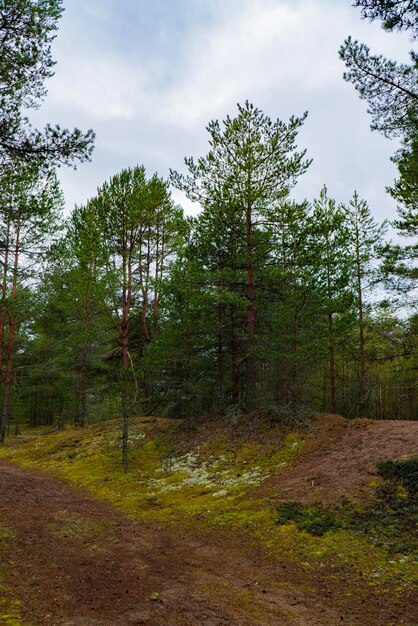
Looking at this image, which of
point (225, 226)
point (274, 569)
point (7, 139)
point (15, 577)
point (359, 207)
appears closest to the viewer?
point (15, 577)

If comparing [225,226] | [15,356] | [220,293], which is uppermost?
[225,226]

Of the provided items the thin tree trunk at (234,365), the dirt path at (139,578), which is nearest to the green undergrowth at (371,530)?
the dirt path at (139,578)

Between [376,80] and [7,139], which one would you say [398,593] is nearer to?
[376,80]

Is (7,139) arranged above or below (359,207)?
below

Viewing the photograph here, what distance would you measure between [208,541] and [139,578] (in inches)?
86.2

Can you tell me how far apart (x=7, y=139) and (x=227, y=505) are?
32.3 feet

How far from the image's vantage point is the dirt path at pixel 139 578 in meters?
4.57

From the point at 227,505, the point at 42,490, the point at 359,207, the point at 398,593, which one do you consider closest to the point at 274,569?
the point at 398,593

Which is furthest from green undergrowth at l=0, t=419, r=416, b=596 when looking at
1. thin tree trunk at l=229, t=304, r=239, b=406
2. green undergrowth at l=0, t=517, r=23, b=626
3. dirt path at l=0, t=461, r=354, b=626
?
green undergrowth at l=0, t=517, r=23, b=626

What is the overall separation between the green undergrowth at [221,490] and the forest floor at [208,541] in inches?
1.9

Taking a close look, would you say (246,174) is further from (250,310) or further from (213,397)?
(213,397)

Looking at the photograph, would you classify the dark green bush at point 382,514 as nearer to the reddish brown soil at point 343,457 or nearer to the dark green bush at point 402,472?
the dark green bush at point 402,472

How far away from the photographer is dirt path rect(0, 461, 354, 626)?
4.57m

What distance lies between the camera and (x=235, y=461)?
12.5 meters
